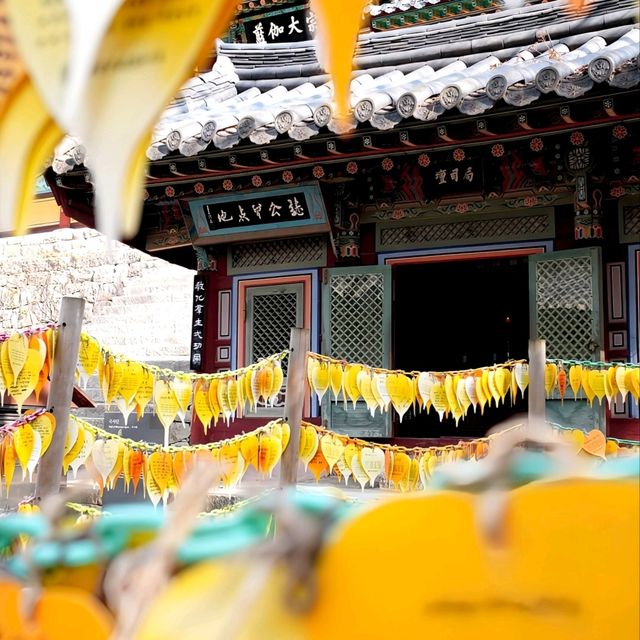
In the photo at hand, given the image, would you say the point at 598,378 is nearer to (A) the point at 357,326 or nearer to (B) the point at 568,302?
(B) the point at 568,302

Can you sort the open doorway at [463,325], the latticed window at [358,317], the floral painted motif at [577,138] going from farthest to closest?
the open doorway at [463,325] → the latticed window at [358,317] → the floral painted motif at [577,138]

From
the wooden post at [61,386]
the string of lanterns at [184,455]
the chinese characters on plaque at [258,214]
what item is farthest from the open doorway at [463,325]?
the wooden post at [61,386]

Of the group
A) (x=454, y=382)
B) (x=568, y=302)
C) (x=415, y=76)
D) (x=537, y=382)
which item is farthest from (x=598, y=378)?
(x=415, y=76)

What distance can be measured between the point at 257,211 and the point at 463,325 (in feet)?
18.4

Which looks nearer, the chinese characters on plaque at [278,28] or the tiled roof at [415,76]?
the tiled roof at [415,76]

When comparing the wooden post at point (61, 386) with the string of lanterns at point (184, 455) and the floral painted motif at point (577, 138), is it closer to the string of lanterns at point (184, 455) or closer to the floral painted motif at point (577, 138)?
the string of lanterns at point (184, 455)

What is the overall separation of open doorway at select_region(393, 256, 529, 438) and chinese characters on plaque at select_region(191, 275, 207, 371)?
3.16m

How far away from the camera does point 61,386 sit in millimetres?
3549

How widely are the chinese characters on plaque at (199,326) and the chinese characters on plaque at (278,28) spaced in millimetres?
3059

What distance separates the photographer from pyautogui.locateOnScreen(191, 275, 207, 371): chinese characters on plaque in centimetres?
841

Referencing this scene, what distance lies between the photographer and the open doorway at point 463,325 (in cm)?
1101

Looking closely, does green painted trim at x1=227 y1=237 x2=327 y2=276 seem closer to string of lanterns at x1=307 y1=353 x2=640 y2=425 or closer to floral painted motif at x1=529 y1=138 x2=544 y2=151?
floral painted motif at x1=529 y1=138 x2=544 y2=151

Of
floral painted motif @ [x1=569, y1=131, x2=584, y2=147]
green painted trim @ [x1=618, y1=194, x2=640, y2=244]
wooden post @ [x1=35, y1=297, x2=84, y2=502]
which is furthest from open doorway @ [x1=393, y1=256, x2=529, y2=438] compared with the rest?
wooden post @ [x1=35, y1=297, x2=84, y2=502]

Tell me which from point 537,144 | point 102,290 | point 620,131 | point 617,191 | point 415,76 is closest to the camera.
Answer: point 620,131
